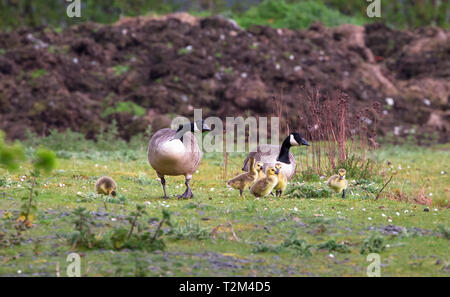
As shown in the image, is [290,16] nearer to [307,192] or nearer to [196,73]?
[196,73]

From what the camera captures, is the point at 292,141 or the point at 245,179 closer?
the point at 245,179

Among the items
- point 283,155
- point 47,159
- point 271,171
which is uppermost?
point 283,155

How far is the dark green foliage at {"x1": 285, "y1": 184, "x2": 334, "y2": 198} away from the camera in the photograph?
11.5 m

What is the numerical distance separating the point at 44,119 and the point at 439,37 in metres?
16.8

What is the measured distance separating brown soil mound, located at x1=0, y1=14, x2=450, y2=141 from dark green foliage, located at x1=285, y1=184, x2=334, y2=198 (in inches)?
449

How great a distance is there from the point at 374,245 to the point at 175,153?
384 centimetres

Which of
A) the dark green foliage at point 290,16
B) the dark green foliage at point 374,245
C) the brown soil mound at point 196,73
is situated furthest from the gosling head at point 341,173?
the dark green foliage at point 290,16

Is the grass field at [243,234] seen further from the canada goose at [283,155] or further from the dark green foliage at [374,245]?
the canada goose at [283,155]

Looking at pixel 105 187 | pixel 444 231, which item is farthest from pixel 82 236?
pixel 444 231

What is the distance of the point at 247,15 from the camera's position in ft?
106

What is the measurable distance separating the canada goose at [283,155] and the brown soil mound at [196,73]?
10.1 m

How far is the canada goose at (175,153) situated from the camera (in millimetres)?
10867

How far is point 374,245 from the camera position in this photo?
8.15m

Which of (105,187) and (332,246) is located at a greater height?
(105,187)
